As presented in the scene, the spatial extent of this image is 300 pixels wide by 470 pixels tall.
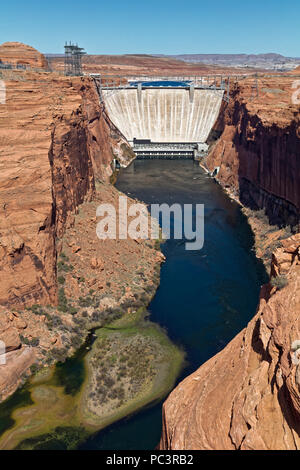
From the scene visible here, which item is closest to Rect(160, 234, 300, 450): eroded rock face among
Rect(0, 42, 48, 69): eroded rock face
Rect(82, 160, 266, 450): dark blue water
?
Rect(82, 160, 266, 450): dark blue water

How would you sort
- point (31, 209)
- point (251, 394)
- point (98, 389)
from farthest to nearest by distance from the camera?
point (31, 209) < point (98, 389) < point (251, 394)

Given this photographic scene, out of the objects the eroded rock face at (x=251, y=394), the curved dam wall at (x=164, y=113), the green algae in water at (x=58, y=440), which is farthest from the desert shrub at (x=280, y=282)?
the curved dam wall at (x=164, y=113)

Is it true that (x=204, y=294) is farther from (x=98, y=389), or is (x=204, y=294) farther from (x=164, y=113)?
(x=164, y=113)

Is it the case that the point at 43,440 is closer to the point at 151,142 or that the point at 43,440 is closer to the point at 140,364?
the point at 140,364

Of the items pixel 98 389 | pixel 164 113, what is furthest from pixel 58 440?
pixel 164 113

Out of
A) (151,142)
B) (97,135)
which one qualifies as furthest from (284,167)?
(151,142)
